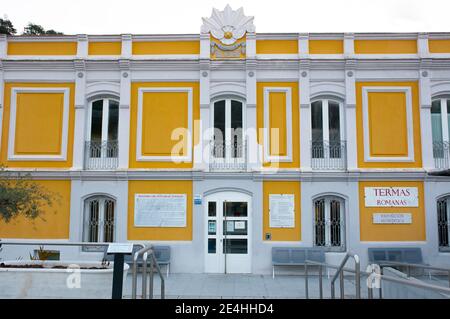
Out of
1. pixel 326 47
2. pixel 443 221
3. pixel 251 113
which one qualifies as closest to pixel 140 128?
pixel 251 113

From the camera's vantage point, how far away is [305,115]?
A: 14.3m

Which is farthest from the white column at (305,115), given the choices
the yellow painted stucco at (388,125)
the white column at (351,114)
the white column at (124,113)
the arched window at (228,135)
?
the white column at (124,113)

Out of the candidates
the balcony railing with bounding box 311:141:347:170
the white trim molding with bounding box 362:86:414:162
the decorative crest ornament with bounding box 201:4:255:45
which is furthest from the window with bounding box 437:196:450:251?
the decorative crest ornament with bounding box 201:4:255:45

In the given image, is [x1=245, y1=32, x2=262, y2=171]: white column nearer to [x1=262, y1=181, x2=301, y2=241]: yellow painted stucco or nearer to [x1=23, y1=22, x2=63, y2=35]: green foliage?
[x1=262, y1=181, x2=301, y2=241]: yellow painted stucco

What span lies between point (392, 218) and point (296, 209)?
2984 mm

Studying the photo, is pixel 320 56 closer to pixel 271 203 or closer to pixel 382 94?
pixel 382 94

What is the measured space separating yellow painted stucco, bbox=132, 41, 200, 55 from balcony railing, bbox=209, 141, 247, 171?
3239 mm

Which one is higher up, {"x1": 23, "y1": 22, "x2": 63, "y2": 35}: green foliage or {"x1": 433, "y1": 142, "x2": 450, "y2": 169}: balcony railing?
{"x1": 23, "y1": 22, "x2": 63, "y2": 35}: green foliage

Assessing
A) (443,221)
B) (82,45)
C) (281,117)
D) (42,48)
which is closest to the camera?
(443,221)

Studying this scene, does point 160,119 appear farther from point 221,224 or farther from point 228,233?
point 228,233

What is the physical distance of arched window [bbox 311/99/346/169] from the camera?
14.3 metres

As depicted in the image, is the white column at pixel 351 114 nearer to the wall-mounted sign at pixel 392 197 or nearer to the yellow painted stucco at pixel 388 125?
the yellow painted stucco at pixel 388 125

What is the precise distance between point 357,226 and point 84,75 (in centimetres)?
1007

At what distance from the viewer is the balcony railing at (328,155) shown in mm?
14281
